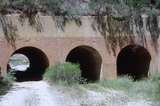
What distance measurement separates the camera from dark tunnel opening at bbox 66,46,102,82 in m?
27.8

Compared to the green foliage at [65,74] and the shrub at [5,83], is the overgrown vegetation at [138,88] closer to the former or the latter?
the green foliage at [65,74]

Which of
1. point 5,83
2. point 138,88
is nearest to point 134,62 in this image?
point 5,83

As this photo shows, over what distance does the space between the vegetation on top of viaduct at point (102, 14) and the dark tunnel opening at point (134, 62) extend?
149 centimetres

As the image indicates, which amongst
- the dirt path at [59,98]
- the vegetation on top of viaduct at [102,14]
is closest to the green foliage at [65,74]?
the dirt path at [59,98]

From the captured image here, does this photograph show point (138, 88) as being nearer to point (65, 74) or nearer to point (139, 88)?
point (139, 88)

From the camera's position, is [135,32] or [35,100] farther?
[135,32]

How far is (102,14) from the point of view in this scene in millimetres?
26984

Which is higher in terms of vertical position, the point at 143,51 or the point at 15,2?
the point at 15,2

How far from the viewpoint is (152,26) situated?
27516 millimetres

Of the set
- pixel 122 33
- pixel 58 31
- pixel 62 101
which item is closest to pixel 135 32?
pixel 122 33

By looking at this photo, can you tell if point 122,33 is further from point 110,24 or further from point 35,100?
point 35,100

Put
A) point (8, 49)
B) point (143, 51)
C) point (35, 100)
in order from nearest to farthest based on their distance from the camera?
point (35, 100) < point (8, 49) < point (143, 51)

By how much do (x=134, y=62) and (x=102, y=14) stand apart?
587 cm

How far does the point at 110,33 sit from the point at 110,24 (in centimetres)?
50
